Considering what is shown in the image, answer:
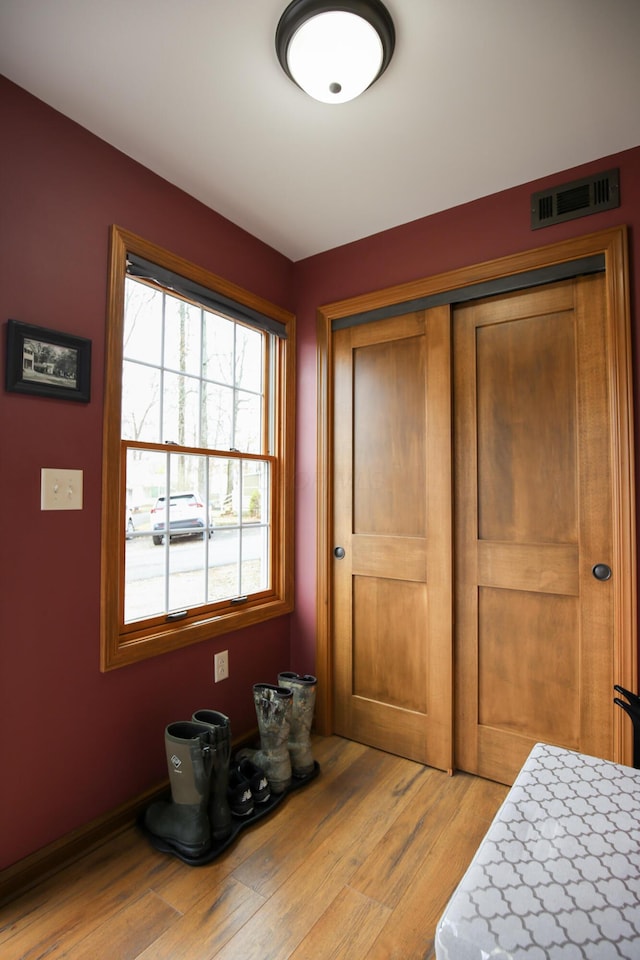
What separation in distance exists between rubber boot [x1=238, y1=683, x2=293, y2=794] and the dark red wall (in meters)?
0.31

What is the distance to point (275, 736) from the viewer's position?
2.11 m

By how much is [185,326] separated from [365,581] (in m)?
1.52

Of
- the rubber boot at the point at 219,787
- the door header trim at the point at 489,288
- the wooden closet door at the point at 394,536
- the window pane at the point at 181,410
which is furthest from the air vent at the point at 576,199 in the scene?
the rubber boot at the point at 219,787

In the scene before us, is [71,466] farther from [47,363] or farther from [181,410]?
[181,410]

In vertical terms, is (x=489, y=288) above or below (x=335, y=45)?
below

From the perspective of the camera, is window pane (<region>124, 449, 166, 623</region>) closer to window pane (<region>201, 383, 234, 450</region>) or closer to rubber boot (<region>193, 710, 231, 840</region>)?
window pane (<region>201, 383, 234, 450</region>)

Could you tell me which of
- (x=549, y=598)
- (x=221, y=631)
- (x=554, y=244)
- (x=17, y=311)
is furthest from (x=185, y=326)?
(x=549, y=598)

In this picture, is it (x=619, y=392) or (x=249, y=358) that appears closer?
(x=619, y=392)

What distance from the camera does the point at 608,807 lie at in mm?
1073

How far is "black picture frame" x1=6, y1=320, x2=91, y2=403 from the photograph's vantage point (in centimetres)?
160

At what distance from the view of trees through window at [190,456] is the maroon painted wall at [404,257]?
22cm

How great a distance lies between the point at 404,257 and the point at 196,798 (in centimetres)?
248

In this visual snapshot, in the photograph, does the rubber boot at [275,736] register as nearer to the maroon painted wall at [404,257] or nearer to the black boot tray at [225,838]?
the black boot tray at [225,838]

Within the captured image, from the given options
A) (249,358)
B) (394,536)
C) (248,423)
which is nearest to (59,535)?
(248,423)
